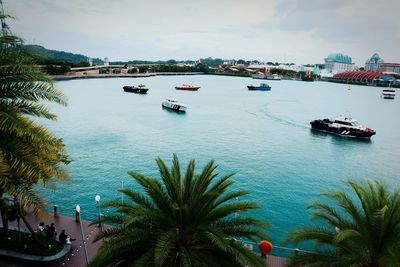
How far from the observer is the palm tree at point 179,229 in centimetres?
1066


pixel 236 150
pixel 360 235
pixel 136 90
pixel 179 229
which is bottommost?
pixel 236 150

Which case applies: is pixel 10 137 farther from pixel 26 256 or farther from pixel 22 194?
pixel 26 256

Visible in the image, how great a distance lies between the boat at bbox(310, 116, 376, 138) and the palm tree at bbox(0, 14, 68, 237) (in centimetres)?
6686

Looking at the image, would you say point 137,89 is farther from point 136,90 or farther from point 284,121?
point 284,121

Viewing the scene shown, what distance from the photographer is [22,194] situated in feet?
34.8

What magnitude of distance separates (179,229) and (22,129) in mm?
6103

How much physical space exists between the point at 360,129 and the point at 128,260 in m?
66.8

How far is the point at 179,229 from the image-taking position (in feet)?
37.7

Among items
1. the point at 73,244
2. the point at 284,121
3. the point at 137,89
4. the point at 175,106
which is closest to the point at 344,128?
the point at 284,121

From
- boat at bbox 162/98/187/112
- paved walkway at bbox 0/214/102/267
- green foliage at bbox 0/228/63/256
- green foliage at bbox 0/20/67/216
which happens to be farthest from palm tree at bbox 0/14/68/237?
boat at bbox 162/98/187/112

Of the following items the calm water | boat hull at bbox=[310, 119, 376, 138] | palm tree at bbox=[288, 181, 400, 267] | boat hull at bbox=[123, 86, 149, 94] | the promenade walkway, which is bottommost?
the calm water

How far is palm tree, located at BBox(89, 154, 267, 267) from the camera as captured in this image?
10656mm

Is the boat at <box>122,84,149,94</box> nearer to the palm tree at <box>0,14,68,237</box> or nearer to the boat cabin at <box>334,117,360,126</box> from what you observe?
the boat cabin at <box>334,117,360,126</box>

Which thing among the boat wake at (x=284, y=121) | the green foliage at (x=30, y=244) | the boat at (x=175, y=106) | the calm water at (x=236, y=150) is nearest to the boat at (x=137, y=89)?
the calm water at (x=236, y=150)
